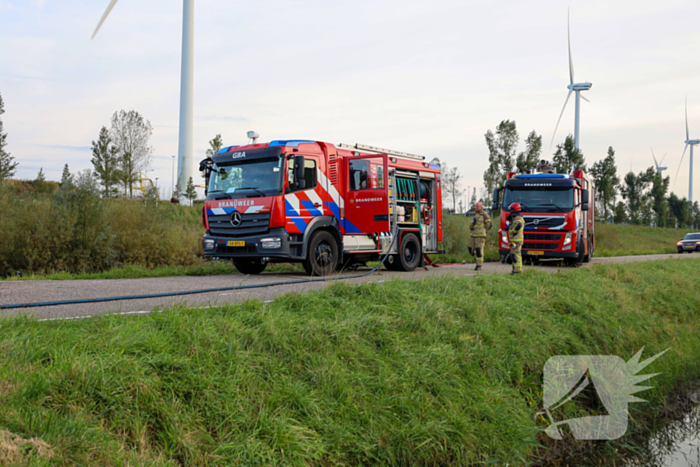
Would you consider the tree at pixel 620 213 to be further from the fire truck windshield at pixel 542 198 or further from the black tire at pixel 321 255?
the black tire at pixel 321 255

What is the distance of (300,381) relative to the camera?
191 inches

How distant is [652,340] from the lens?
31.2 ft

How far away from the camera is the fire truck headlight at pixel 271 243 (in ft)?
39.3

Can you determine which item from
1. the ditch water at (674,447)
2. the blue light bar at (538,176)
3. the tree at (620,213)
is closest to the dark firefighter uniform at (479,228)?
the blue light bar at (538,176)

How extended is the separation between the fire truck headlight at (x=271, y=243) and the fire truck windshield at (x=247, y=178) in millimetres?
1000

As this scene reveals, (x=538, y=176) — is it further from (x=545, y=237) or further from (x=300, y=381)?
(x=300, y=381)

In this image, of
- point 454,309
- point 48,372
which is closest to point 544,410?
point 454,309

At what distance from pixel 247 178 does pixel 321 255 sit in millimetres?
2452

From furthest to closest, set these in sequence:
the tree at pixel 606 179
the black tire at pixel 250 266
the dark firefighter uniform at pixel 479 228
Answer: the tree at pixel 606 179
the dark firefighter uniform at pixel 479 228
the black tire at pixel 250 266

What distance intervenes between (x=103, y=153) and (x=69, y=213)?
81.8 ft

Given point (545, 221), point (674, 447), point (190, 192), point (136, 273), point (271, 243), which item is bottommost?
point (674, 447)

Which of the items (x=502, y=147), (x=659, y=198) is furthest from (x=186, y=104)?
(x=659, y=198)

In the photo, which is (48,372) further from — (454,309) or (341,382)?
(454,309)

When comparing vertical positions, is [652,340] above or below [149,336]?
below
